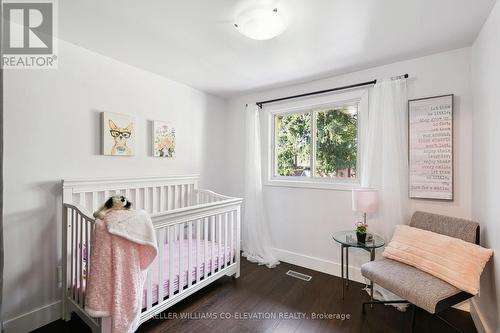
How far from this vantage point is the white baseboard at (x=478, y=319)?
1656 mm

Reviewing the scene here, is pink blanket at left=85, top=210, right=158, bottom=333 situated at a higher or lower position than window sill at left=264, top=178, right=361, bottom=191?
lower

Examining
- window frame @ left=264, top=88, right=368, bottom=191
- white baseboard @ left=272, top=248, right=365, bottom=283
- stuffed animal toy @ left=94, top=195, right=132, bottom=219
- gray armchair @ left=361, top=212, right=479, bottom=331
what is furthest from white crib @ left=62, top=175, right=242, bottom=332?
gray armchair @ left=361, top=212, right=479, bottom=331

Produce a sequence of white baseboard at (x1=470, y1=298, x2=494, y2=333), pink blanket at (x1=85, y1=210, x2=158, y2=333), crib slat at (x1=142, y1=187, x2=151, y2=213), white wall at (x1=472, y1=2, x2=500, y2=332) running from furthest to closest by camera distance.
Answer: crib slat at (x1=142, y1=187, x2=151, y2=213), white baseboard at (x1=470, y1=298, x2=494, y2=333), white wall at (x1=472, y1=2, x2=500, y2=332), pink blanket at (x1=85, y1=210, x2=158, y2=333)

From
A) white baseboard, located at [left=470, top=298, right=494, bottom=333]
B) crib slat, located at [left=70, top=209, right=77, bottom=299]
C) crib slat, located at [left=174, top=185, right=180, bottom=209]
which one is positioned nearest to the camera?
white baseboard, located at [left=470, top=298, right=494, bottom=333]

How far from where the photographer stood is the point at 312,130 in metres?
2.96

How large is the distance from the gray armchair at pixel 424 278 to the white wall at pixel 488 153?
5.5 inches

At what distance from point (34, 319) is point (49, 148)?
1.29 meters

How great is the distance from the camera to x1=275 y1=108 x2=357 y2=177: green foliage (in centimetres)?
272

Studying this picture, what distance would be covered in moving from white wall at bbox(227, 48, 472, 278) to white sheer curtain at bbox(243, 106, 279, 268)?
0.48 feet

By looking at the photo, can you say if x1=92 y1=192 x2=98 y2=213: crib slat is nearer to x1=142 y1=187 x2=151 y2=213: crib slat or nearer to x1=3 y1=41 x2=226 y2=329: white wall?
x1=3 y1=41 x2=226 y2=329: white wall

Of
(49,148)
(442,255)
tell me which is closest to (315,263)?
(442,255)

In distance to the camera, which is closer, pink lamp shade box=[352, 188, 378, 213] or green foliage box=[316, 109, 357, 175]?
pink lamp shade box=[352, 188, 378, 213]

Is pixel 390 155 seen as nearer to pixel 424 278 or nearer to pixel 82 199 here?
pixel 424 278

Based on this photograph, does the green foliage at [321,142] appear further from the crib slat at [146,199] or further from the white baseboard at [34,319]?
the white baseboard at [34,319]
